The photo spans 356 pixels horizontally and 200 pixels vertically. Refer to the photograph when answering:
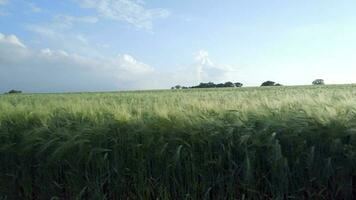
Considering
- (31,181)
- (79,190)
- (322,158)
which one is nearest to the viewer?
(322,158)

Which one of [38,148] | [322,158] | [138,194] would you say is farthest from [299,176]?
[38,148]

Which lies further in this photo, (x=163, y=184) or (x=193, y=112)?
(x=193, y=112)

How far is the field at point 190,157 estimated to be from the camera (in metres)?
4.09

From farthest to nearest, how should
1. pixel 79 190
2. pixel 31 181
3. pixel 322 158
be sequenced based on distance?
1. pixel 31 181
2. pixel 79 190
3. pixel 322 158

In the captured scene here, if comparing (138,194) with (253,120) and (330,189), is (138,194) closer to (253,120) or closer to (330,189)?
(253,120)

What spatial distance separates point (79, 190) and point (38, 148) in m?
0.71

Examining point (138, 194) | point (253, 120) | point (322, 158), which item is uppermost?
point (253, 120)

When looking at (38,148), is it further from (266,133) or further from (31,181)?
(266,133)

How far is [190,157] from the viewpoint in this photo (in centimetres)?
427

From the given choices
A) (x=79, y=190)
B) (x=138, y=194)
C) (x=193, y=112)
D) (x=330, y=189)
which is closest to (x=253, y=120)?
(x=193, y=112)

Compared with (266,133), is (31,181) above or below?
below

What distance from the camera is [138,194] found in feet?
14.2

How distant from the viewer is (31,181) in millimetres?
4730

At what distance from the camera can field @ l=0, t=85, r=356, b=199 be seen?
161 inches
